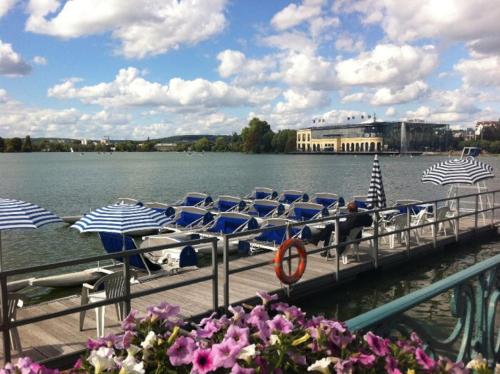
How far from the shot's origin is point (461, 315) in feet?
9.07

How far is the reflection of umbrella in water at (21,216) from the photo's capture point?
6930 mm

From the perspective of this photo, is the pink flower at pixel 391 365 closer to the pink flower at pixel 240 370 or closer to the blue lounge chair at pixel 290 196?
the pink flower at pixel 240 370

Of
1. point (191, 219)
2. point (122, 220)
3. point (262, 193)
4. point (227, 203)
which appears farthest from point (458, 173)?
point (122, 220)

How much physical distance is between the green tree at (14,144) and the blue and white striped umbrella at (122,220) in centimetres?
20499

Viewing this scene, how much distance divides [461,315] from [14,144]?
215 metres

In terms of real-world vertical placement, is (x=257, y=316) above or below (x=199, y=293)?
above

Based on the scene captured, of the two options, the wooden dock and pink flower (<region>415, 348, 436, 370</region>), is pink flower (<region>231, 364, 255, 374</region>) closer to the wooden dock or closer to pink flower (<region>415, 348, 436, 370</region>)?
pink flower (<region>415, 348, 436, 370</region>)

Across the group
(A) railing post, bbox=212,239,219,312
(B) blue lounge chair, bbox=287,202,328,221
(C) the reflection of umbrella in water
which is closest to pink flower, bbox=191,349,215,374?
(A) railing post, bbox=212,239,219,312

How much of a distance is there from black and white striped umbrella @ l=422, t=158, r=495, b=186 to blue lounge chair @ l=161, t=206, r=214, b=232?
6.94m

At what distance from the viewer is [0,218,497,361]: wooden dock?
5.77 meters

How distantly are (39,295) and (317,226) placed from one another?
836 centimetres

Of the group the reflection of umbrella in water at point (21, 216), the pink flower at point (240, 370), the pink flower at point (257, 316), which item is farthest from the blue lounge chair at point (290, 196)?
the pink flower at point (240, 370)

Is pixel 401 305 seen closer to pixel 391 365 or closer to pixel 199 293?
pixel 391 365

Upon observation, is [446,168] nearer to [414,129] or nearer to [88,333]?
[88,333]
